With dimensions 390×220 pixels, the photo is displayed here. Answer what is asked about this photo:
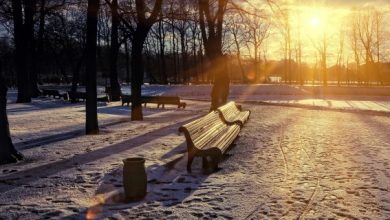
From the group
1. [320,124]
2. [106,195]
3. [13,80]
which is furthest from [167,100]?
[13,80]

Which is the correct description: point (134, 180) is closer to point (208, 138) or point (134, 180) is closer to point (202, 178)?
point (202, 178)

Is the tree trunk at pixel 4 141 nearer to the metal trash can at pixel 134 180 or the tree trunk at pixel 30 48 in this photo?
the metal trash can at pixel 134 180

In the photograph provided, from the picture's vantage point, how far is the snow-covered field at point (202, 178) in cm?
612

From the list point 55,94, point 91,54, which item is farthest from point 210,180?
point 55,94

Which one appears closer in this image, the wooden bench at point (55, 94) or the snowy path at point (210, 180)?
the snowy path at point (210, 180)

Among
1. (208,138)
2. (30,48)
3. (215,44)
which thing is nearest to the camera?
(208,138)

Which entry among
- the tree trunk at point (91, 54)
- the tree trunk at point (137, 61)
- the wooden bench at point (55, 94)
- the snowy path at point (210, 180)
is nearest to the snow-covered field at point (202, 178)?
the snowy path at point (210, 180)

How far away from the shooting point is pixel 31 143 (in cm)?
1209

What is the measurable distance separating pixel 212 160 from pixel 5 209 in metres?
3.57

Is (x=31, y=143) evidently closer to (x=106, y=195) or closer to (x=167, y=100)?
(x=106, y=195)

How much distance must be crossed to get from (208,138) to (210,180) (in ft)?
6.59

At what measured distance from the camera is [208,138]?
973cm

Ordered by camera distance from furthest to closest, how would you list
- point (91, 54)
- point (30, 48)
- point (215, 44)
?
1. point (30, 48)
2. point (215, 44)
3. point (91, 54)

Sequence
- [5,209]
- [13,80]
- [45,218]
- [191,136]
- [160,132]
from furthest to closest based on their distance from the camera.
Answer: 1. [13,80]
2. [160,132]
3. [191,136]
4. [5,209]
5. [45,218]
